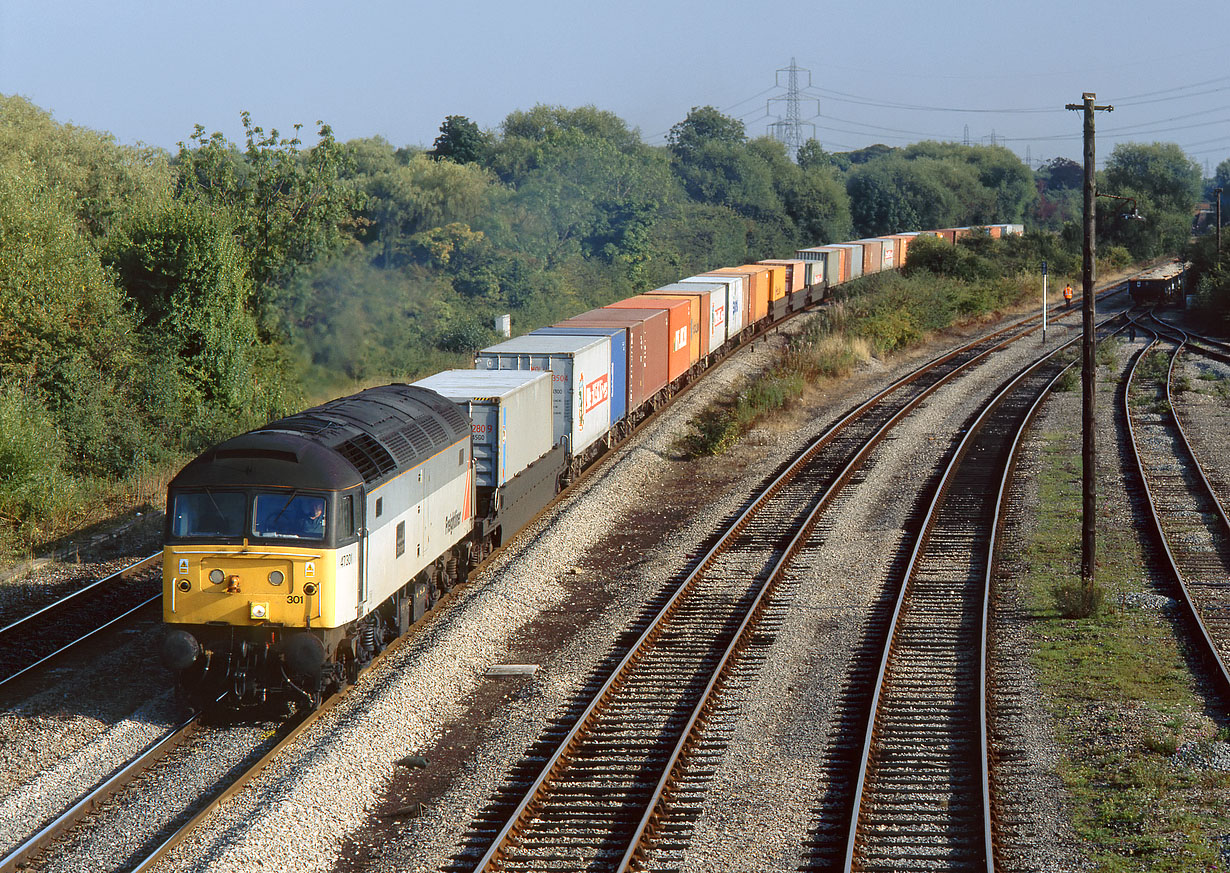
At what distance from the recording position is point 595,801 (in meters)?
12.2

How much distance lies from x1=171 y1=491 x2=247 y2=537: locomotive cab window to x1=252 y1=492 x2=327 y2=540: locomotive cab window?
0.22m

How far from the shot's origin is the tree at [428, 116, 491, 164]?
78.1 m

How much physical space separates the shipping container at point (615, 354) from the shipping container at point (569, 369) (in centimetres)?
89

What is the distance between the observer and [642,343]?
3133cm

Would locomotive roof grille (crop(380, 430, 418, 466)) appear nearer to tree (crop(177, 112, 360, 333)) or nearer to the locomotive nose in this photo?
the locomotive nose

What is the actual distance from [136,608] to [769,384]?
23.8 meters

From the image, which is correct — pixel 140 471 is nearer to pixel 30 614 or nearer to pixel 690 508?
pixel 30 614

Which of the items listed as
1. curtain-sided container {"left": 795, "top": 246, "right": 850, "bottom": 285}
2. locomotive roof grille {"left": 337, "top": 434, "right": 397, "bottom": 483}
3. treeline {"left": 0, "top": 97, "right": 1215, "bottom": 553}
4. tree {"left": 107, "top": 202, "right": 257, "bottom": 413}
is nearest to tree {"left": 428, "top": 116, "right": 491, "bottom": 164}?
treeline {"left": 0, "top": 97, "right": 1215, "bottom": 553}

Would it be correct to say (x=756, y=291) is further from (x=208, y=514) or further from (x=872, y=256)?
(x=208, y=514)

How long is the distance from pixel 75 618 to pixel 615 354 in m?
14.5

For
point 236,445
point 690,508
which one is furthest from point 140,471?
point 236,445

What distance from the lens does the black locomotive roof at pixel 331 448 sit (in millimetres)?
13711

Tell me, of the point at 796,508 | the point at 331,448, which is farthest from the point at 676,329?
the point at 331,448

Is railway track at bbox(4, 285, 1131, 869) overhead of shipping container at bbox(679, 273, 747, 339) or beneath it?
beneath
